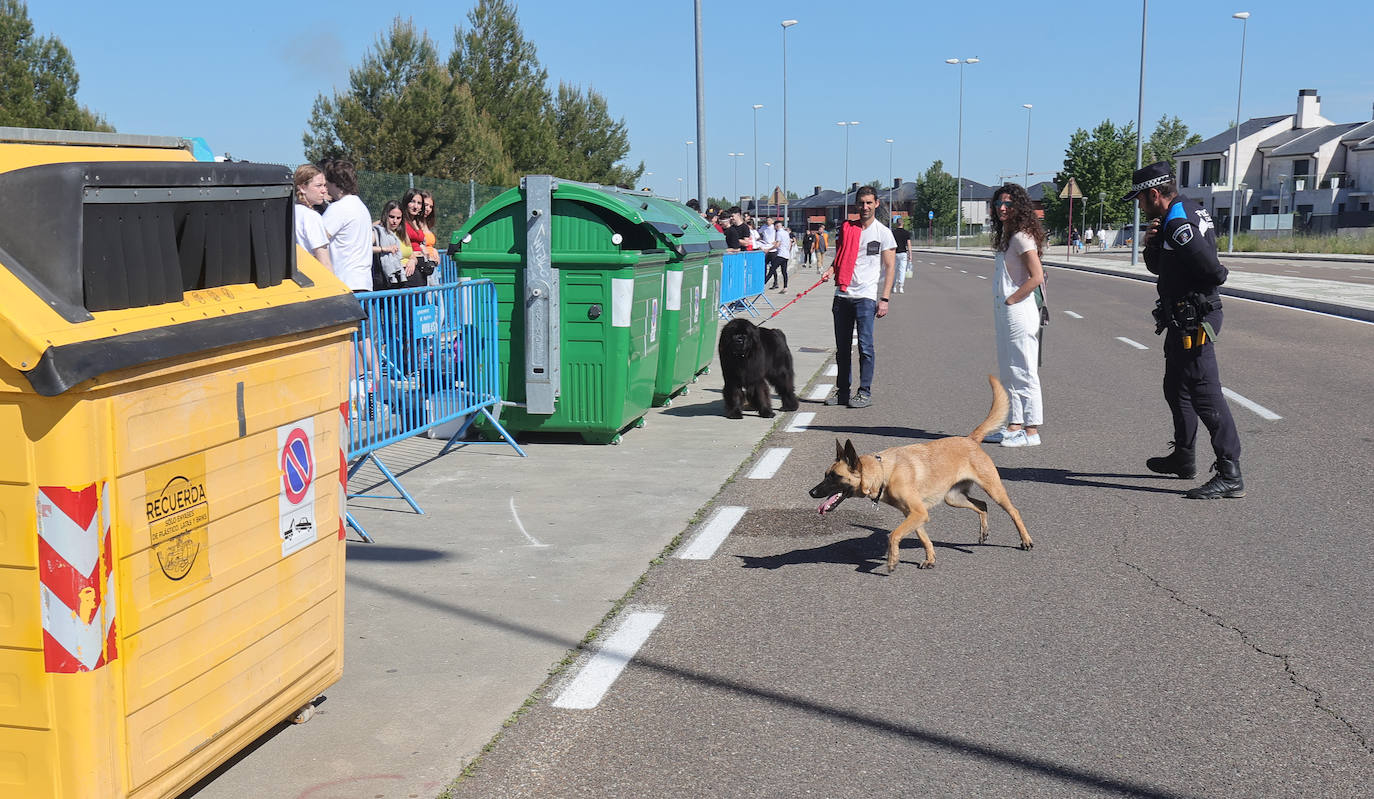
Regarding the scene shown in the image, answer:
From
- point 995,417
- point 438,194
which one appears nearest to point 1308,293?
point 438,194

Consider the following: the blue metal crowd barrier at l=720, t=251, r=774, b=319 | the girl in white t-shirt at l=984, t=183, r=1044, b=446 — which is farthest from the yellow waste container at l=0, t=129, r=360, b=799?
the blue metal crowd barrier at l=720, t=251, r=774, b=319

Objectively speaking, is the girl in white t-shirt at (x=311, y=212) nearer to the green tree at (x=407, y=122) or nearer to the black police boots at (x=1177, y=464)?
the black police boots at (x=1177, y=464)

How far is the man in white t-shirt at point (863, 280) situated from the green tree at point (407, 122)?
26661 millimetres

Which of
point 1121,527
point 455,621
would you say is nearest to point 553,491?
point 455,621

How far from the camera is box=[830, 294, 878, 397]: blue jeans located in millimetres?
10602

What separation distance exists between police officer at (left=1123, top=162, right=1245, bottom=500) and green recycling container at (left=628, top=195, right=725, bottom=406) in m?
3.95

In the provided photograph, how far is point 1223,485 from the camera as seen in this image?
694 cm

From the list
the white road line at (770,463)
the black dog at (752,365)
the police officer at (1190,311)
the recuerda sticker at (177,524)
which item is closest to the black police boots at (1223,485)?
the police officer at (1190,311)

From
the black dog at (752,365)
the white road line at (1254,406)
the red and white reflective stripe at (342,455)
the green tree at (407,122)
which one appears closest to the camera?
the red and white reflective stripe at (342,455)

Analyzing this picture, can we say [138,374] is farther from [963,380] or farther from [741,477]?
[963,380]

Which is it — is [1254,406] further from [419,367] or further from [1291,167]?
[1291,167]

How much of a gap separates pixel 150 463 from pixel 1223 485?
593 cm

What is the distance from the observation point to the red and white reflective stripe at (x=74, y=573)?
2662 millimetres

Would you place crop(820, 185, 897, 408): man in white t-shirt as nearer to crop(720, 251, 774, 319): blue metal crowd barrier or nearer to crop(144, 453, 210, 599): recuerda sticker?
crop(720, 251, 774, 319): blue metal crowd barrier
